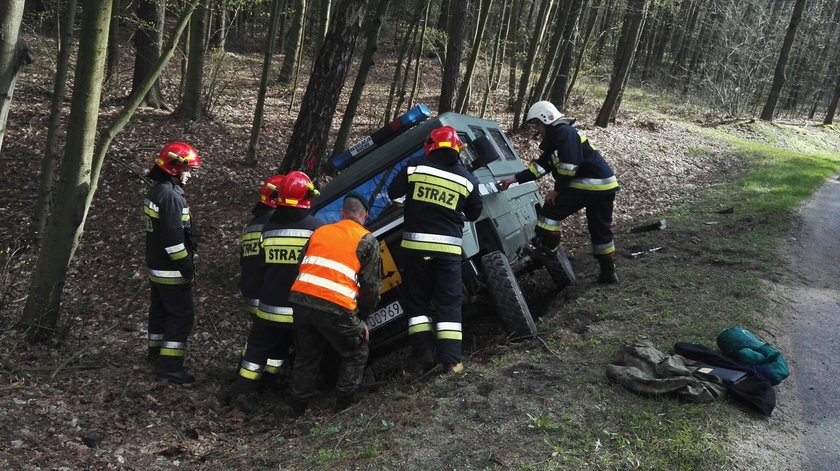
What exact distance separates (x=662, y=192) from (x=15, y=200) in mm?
11245

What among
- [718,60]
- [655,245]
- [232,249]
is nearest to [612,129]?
[655,245]

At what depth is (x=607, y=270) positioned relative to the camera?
6.61 metres

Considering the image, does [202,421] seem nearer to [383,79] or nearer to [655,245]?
[655,245]

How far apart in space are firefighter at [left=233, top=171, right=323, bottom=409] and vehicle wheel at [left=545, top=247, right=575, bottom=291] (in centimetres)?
262

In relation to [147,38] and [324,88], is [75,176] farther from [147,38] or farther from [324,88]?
[147,38]

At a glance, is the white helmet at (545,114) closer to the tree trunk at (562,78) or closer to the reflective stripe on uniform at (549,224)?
the reflective stripe on uniform at (549,224)

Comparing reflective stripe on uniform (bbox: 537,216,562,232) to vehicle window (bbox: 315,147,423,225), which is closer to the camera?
vehicle window (bbox: 315,147,423,225)

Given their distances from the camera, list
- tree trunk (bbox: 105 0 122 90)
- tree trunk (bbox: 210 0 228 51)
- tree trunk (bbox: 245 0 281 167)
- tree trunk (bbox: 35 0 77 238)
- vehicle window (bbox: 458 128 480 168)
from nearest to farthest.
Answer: vehicle window (bbox: 458 128 480 168) → tree trunk (bbox: 35 0 77 238) → tree trunk (bbox: 245 0 281 167) → tree trunk (bbox: 105 0 122 90) → tree trunk (bbox: 210 0 228 51)

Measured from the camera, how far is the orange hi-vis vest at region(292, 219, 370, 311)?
4441 millimetres

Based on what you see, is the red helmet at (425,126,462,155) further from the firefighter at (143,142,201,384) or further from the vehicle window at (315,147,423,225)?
the firefighter at (143,142,201,384)

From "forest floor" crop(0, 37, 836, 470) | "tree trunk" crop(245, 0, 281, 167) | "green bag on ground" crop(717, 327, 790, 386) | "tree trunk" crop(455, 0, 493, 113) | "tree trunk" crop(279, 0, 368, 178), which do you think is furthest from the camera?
"tree trunk" crop(455, 0, 493, 113)

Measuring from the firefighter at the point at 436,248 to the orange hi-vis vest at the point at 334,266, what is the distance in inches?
23.5

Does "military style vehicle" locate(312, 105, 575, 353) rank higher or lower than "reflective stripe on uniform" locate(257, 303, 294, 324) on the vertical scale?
higher

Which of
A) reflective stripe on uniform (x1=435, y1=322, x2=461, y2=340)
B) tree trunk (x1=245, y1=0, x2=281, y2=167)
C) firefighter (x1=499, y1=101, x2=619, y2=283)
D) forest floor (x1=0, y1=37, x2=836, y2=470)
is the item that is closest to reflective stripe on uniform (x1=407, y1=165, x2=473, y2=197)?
reflective stripe on uniform (x1=435, y1=322, x2=461, y2=340)
